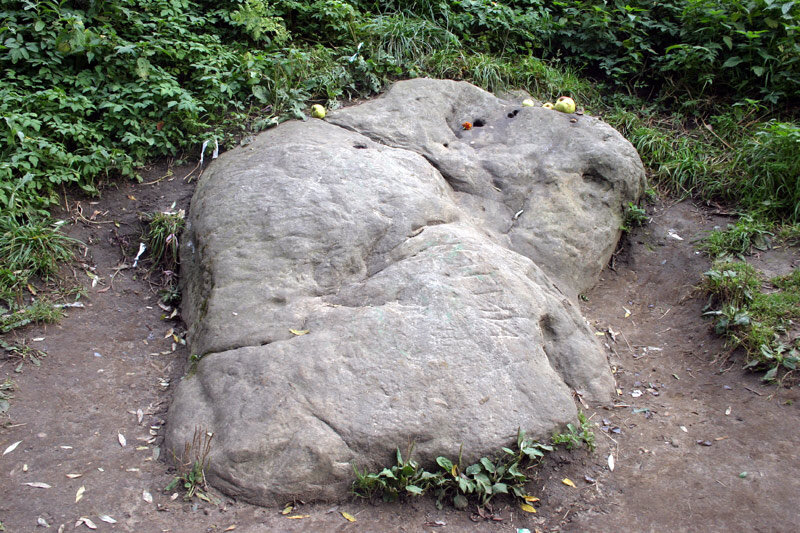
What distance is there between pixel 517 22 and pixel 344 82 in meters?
2.40

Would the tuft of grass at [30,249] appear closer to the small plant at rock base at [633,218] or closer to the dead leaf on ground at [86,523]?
the dead leaf on ground at [86,523]

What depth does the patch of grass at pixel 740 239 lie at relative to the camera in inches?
192

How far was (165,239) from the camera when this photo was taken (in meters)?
4.53

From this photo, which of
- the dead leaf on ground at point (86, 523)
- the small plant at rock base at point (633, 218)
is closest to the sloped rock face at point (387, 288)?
the small plant at rock base at point (633, 218)

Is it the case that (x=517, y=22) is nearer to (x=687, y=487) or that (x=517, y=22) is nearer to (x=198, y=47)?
(x=198, y=47)

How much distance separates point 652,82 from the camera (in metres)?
6.86

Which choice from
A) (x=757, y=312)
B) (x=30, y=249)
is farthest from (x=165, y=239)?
(x=757, y=312)

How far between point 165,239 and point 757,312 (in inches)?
169

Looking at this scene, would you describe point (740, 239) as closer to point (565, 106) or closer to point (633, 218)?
point (633, 218)

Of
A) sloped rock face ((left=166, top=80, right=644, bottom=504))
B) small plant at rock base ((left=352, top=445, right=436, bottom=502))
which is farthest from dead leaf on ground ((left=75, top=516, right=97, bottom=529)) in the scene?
small plant at rock base ((left=352, top=445, right=436, bottom=502))

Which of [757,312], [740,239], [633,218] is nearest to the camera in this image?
[757,312]

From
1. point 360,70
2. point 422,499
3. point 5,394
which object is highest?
point 360,70

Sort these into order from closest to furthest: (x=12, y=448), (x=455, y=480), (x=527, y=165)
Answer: (x=455, y=480) → (x=12, y=448) → (x=527, y=165)

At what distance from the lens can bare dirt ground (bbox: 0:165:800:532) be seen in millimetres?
2934
